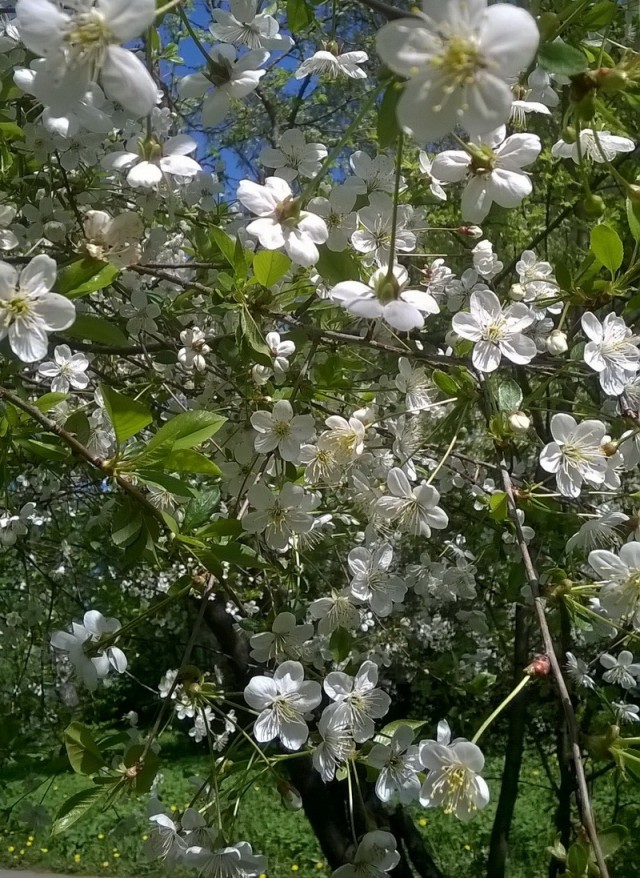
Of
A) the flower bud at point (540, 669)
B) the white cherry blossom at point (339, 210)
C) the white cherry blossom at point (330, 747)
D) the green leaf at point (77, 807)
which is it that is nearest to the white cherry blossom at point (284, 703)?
the white cherry blossom at point (330, 747)

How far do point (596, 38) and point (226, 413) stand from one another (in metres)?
0.92

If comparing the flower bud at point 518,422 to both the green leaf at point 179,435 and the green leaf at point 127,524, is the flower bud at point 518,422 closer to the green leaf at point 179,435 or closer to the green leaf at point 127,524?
the green leaf at point 179,435

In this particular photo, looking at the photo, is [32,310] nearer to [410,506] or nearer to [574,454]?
[410,506]

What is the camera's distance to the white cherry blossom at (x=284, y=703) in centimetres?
121

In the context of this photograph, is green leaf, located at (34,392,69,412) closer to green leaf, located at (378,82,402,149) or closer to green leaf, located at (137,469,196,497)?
green leaf, located at (137,469,196,497)

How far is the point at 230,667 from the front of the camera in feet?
9.03

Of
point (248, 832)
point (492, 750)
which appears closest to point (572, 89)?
point (248, 832)

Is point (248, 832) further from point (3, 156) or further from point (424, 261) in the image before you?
point (3, 156)

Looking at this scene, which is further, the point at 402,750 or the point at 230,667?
the point at 230,667

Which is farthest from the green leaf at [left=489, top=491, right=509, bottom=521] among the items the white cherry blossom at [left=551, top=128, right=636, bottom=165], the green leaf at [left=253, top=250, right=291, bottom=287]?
the white cherry blossom at [left=551, top=128, right=636, bottom=165]

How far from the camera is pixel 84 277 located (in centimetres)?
104

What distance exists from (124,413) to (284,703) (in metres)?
0.54

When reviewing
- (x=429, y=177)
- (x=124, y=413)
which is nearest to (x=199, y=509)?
(x=124, y=413)

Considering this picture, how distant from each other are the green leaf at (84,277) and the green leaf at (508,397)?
0.59 m
